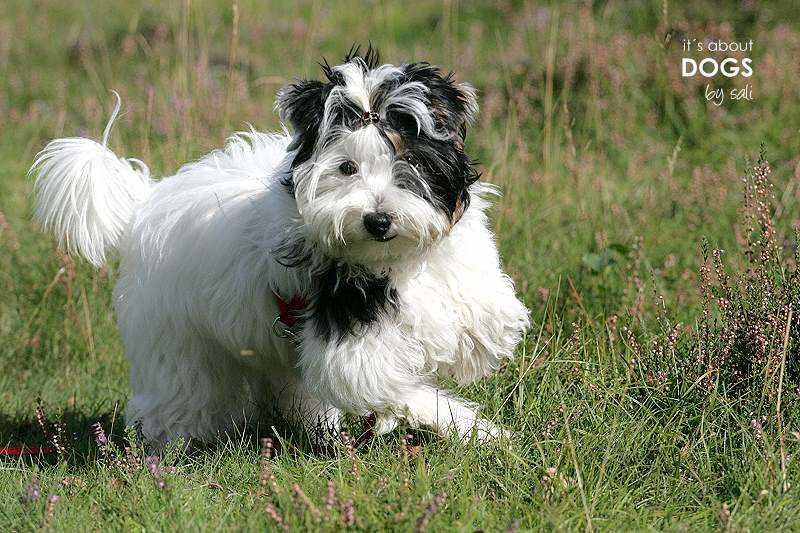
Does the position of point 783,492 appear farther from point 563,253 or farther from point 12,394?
point 12,394

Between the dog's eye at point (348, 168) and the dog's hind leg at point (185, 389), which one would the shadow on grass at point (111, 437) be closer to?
the dog's hind leg at point (185, 389)

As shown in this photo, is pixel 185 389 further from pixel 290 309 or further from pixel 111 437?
pixel 290 309

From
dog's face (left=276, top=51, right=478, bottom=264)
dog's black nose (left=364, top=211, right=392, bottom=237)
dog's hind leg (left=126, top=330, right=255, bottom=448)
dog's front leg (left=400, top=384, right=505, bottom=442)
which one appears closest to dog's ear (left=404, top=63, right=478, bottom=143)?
dog's face (left=276, top=51, right=478, bottom=264)

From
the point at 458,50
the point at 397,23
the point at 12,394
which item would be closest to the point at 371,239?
the point at 12,394

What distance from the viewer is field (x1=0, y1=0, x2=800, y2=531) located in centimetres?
312

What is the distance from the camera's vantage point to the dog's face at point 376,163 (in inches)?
119

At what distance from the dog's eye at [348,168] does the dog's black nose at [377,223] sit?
0.58 ft

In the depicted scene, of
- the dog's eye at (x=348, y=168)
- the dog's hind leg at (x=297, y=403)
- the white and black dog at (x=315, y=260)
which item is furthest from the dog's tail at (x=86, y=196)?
the dog's eye at (x=348, y=168)

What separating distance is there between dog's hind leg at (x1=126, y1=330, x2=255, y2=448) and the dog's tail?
0.44 metres

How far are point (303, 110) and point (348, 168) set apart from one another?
27 centimetres

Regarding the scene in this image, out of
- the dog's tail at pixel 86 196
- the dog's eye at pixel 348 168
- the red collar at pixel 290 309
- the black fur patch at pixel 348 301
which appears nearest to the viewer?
the dog's eye at pixel 348 168

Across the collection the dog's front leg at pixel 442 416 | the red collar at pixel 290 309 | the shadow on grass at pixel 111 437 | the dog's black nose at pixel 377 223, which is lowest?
the shadow on grass at pixel 111 437

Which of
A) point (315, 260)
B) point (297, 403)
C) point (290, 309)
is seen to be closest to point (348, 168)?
point (315, 260)

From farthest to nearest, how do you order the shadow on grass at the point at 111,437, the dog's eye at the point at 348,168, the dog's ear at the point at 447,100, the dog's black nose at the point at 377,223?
the shadow on grass at the point at 111,437, the dog's ear at the point at 447,100, the dog's eye at the point at 348,168, the dog's black nose at the point at 377,223
